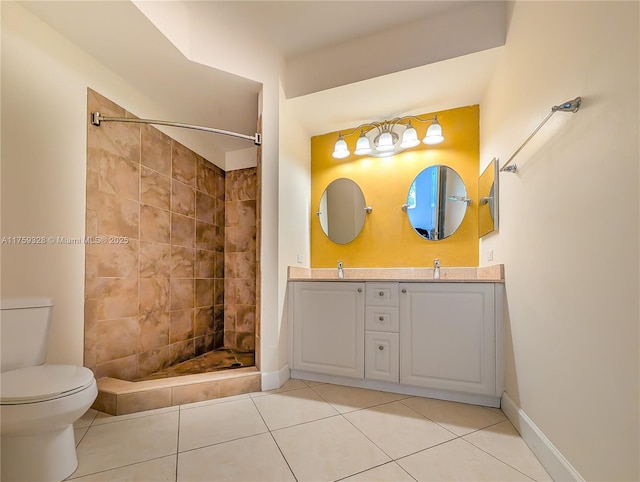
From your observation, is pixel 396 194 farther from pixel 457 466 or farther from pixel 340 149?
pixel 457 466

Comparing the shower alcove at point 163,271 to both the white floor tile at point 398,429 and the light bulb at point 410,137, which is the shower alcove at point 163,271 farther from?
the light bulb at point 410,137

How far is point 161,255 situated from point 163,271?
0.14 m

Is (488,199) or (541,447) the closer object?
(541,447)

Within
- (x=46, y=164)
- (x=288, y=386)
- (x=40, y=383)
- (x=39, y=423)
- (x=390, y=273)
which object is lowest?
(x=288, y=386)

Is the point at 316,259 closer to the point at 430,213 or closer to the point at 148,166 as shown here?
the point at 430,213

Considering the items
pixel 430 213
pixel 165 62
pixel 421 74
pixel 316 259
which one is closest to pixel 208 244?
pixel 316 259

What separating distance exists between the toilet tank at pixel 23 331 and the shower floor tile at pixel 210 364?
2.78 feet

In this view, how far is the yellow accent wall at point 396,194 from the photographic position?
8.02 feet

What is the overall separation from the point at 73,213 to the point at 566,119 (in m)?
2.48

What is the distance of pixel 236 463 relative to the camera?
1320 mm

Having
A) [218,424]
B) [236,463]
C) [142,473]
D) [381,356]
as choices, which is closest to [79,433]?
[142,473]

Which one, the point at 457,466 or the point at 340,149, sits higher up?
the point at 340,149

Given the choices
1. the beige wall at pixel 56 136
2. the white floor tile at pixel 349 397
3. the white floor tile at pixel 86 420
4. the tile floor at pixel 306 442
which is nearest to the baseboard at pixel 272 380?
the beige wall at pixel 56 136

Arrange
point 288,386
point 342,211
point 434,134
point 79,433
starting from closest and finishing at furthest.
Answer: point 79,433 < point 288,386 < point 434,134 < point 342,211
